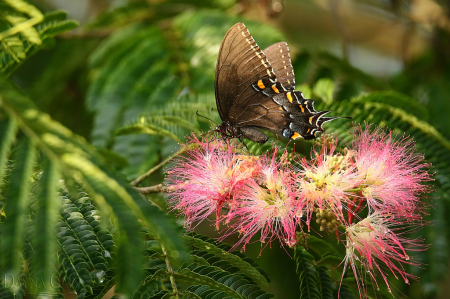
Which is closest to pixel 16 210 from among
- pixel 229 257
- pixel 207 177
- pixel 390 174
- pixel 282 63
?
pixel 229 257

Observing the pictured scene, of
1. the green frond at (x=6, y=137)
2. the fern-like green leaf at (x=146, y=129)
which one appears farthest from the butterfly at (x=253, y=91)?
the green frond at (x=6, y=137)

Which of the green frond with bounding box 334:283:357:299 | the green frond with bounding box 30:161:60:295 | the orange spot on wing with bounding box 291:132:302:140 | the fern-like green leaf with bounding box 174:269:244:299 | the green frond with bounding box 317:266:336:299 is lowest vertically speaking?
the green frond with bounding box 334:283:357:299

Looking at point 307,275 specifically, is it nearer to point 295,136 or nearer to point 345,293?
point 345,293

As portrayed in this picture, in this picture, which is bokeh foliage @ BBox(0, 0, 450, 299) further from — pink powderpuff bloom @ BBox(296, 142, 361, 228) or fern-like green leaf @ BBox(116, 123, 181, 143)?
pink powderpuff bloom @ BBox(296, 142, 361, 228)

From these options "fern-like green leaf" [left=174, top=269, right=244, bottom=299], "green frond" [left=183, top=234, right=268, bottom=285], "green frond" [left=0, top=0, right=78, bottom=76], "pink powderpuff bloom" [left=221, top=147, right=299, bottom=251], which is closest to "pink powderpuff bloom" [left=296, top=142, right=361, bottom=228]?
"pink powderpuff bloom" [left=221, top=147, right=299, bottom=251]

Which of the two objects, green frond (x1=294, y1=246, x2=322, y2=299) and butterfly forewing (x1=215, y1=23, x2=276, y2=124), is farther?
butterfly forewing (x1=215, y1=23, x2=276, y2=124)

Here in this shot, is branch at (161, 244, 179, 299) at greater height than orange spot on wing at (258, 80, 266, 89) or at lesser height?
lesser

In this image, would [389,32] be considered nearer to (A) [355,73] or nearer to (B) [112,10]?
(A) [355,73]
